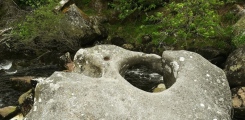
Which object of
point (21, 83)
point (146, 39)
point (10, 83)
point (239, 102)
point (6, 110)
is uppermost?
point (6, 110)

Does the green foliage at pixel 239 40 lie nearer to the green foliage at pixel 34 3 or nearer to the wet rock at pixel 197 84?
the wet rock at pixel 197 84

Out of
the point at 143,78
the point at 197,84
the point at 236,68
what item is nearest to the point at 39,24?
the point at 143,78

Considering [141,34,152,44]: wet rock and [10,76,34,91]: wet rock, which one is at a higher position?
[10,76,34,91]: wet rock

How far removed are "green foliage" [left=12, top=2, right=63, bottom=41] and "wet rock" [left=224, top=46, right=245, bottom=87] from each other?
388 inches

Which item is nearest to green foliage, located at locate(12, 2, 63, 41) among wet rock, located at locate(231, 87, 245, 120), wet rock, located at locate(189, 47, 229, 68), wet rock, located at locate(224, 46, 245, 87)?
wet rock, located at locate(189, 47, 229, 68)

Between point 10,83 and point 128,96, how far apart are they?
972cm

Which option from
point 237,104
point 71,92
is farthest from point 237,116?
point 71,92

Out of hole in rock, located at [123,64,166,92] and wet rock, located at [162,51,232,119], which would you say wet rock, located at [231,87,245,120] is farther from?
wet rock, located at [162,51,232,119]

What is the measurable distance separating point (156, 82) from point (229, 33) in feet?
16.7

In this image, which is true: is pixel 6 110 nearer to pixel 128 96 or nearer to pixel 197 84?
pixel 128 96

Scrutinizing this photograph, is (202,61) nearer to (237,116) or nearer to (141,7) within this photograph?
(237,116)

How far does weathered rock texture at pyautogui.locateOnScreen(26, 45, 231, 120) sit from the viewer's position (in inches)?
294

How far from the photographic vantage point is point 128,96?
792 centimetres

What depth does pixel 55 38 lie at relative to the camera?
18344 mm
